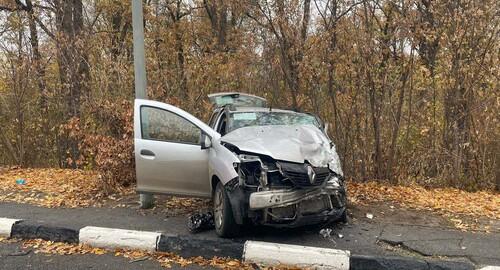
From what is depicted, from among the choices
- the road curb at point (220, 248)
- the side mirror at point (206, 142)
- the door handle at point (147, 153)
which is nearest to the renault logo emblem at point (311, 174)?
the road curb at point (220, 248)

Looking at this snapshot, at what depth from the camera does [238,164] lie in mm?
5379

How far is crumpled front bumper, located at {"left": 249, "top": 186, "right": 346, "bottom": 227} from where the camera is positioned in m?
5.18

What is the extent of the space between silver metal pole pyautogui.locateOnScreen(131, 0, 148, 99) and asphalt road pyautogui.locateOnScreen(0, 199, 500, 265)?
1.90 meters

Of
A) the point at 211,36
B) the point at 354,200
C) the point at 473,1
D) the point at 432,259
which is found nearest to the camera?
the point at 432,259

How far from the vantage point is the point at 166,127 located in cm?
661

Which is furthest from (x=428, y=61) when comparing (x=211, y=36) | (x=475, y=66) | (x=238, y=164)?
(x=211, y=36)

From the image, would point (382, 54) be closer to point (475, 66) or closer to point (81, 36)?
point (475, 66)

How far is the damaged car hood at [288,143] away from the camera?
535 centimetres

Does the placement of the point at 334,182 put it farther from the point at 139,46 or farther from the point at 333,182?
the point at 139,46

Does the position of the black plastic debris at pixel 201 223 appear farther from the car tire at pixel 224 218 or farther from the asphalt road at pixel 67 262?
the asphalt road at pixel 67 262

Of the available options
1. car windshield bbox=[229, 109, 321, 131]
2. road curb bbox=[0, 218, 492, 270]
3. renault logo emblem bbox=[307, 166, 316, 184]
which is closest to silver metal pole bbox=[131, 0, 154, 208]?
road curb bbox=[0, 218, 492, 270]

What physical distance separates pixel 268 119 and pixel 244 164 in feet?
5.09

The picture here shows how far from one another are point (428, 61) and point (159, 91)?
19.8ft

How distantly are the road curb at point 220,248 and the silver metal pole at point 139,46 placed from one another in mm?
2239
